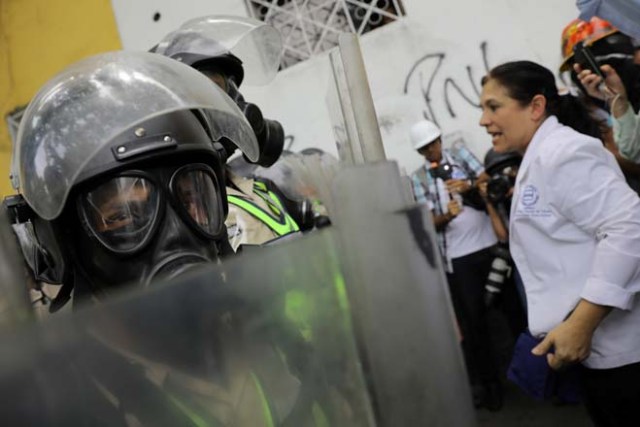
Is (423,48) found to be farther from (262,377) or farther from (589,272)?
(262,377)

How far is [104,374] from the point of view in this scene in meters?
0.42

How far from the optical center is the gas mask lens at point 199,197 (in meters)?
1.17

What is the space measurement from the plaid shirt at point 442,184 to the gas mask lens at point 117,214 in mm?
2967

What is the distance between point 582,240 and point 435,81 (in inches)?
142

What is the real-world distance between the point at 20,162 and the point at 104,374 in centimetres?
85

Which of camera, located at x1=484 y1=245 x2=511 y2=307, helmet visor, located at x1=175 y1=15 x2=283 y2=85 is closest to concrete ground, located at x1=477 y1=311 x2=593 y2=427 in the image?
camera, located at x1=484 y1=245 x2=511 y2=307

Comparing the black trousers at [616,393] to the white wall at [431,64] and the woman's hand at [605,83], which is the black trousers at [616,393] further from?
the white wall at [431,64]

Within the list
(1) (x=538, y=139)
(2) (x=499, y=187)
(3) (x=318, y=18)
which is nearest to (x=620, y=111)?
(1) (x=538, y=139)

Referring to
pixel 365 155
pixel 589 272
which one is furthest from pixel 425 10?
pixel 365 155

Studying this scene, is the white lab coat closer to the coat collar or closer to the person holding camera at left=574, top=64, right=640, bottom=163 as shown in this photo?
the coat collar

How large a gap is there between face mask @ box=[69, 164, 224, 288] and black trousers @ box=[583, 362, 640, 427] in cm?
141

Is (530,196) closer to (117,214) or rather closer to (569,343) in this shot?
(569,343)

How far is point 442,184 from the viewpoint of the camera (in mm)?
4207

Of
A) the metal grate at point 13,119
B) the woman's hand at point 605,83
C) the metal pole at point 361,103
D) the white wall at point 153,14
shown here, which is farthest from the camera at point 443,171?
the metal grate at point 13,119
